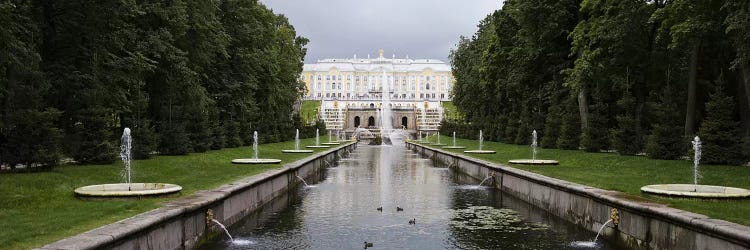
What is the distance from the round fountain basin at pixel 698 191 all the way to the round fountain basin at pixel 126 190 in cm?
760

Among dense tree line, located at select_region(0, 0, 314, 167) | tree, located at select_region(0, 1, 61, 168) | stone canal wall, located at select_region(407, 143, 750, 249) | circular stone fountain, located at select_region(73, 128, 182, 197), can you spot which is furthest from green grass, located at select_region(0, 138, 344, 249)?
stone canal wall, located at select_region(407, 143, 750, 249)

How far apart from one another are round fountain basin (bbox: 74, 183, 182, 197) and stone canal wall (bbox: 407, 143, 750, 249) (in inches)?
262

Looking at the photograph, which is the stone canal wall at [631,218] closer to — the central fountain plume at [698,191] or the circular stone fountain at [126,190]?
the central fountain plume at [698,191]

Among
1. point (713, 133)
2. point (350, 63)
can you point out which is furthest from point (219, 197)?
point (350, 63)

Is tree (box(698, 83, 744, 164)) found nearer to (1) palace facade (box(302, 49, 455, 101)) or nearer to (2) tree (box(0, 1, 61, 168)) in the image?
(2) tree (box(0, 1, 61, 168))

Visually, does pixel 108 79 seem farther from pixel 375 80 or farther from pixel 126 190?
pixel 375 80

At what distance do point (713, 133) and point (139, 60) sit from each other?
16.4 m

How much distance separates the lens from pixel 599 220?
33.3 feet

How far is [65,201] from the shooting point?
9656 mm

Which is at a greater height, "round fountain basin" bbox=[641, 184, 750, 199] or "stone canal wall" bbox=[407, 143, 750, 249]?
"round fountain basin" bbox=[641, 184, 750, 199]

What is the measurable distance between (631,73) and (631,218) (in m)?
18.4

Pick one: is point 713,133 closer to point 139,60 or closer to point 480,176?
point 480,176

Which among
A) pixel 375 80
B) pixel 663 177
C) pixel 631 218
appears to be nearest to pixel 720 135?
pixel 663 177

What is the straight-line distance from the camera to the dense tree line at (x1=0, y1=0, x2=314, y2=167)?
1463 centimetres
